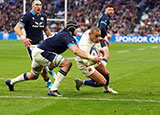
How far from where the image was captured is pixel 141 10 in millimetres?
48781

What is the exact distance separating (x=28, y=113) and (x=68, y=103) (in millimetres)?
1207

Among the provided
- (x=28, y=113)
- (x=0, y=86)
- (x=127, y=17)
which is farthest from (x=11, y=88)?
(x=127, y=17)

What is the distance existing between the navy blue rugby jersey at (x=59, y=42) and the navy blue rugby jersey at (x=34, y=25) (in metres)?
1.63

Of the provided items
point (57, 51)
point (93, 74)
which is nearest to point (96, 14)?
point (93, 74)

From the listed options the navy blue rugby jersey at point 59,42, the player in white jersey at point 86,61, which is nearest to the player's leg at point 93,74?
the player in white jersey at point 86,61

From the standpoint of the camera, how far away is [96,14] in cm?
4931

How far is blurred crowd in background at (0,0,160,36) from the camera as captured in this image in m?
45.5

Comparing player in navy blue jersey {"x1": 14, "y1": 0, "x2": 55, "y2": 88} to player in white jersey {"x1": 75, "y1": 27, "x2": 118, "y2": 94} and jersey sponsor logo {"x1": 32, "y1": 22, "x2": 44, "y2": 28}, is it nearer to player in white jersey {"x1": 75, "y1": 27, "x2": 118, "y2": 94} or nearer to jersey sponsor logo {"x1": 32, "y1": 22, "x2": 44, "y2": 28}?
jersey sponsor logo {"x1": 32, "y1": 22, "x2": 44, "y2": 28}

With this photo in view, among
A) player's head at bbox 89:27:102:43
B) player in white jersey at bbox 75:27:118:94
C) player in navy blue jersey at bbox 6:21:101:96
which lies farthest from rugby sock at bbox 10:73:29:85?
player's head at bbox 89:27:102:43

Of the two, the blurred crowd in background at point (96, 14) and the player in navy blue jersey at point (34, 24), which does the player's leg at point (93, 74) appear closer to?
the player in navy blue jersey at point (34, 24)

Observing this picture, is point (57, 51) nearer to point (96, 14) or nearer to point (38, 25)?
point (38, 25)

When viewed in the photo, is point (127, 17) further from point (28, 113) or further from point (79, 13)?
point (28, 113)

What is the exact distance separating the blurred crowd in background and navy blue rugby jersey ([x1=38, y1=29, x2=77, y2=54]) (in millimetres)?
35125

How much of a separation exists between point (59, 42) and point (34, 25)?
2012 millimetres
